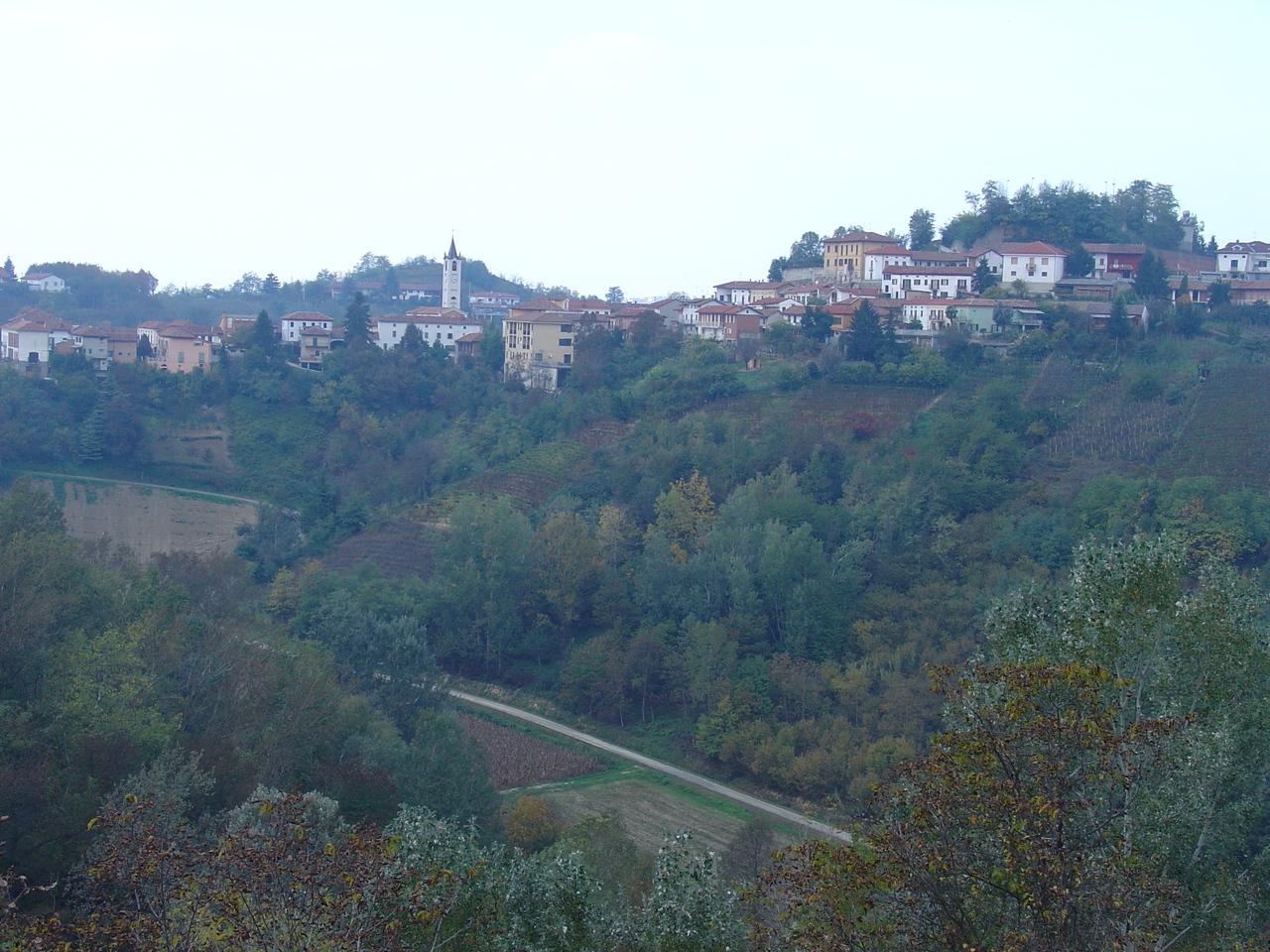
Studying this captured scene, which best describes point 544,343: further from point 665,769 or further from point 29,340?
point 665,769

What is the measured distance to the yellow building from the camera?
1743 inches

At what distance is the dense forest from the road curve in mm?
542

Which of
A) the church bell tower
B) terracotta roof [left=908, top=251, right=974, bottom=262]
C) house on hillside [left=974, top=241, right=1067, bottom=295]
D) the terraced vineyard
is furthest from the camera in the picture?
the church bell tower

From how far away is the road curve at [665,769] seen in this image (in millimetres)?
18547

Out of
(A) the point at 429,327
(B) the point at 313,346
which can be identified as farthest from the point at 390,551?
(A) the point at 429,327

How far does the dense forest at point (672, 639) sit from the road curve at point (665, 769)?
54 cm

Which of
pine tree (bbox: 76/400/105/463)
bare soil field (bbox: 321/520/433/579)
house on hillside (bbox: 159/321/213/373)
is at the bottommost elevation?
bare soil field (bbox: 321/520/433/579)

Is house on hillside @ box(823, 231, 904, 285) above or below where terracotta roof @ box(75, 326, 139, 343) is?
above

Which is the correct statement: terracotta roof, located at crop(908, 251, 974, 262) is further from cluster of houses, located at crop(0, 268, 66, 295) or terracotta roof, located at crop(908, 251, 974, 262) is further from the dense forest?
cluster of houses, located at crop(0, 268, 66, 295)

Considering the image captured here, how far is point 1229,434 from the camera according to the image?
26984mm

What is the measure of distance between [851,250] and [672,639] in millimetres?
26075

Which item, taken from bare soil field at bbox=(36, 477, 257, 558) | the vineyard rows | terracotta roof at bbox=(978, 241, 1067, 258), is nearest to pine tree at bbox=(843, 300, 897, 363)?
the vineyard rows

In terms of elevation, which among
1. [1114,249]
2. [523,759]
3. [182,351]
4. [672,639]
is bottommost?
[523,759]

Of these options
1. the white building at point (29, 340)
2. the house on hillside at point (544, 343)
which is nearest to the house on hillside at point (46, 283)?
the white building at point (29, 340)
